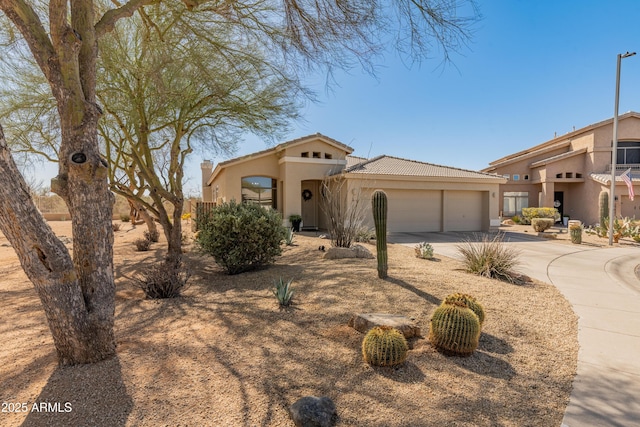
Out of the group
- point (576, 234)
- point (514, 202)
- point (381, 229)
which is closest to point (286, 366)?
point (381, 229)

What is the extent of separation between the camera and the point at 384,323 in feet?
15.0

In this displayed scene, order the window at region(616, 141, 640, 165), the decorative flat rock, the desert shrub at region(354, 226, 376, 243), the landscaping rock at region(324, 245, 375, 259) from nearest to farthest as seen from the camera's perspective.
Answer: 1. the decorative flat rock
2. the landscaping rock at region(324, 245, 375, 259)
3. the desert shrub at region(354, 226, 376, 243)
4. the window at region(616, 141, 640, 165)

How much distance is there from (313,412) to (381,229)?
15.9 ft

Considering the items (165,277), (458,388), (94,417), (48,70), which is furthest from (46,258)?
(458,388)

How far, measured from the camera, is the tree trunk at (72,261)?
10.3 ft

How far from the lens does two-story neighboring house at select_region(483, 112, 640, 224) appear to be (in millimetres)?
25078

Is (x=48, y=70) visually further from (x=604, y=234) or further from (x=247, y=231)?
(x=604, y=234)

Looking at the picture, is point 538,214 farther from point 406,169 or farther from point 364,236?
point 364,236

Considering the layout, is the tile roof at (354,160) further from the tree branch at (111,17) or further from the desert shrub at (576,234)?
the tree branch at (111,17)

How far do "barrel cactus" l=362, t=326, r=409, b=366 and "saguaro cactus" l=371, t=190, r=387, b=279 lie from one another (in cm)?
343

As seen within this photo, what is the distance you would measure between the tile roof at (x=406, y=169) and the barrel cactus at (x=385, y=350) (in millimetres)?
13879

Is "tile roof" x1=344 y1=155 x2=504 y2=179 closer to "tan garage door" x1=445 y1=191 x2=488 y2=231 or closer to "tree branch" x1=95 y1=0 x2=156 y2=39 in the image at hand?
"tan garage door" x1=445 y1=191 x2=488 y2=231

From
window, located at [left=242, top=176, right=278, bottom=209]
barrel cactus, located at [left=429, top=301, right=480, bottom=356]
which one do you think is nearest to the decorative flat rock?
barrel cactus, located at [left=429, top=301, right=480, bottom=356]

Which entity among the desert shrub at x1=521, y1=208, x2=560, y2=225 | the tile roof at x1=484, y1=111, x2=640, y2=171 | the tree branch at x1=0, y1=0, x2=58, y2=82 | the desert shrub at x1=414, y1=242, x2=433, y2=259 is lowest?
the desert shrub at x1=414, y1=242, x2=433, y2=259
